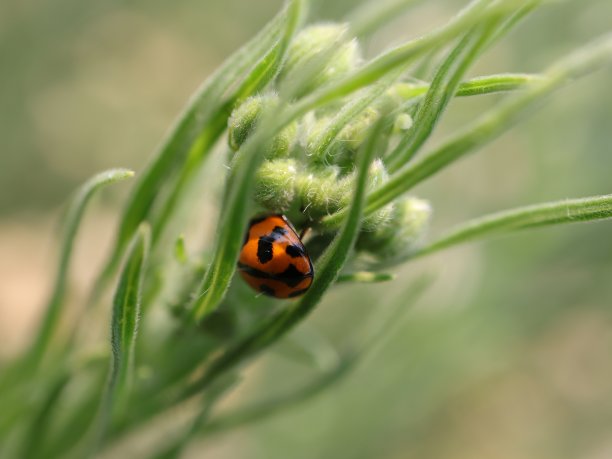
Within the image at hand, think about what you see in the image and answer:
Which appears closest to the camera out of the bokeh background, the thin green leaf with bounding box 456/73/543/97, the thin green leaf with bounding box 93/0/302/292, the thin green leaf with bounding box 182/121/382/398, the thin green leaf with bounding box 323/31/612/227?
the thin green leaf with bounding box 323/31/612/227

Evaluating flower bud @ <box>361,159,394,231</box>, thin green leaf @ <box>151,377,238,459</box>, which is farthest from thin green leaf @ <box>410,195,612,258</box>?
thin green leaf @ <box>151,377,238,459</box>

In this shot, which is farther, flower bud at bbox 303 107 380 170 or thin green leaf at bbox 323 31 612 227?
flower bud at bbox 303 107 380 170

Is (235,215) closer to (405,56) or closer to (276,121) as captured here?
(276,121)

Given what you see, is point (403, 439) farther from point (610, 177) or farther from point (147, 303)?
point (147, 303)

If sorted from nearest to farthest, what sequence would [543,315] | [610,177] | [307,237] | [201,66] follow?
[307,237] → [610,177] → [543,315] → [201,66]

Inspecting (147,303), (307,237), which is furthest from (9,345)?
(307,237)

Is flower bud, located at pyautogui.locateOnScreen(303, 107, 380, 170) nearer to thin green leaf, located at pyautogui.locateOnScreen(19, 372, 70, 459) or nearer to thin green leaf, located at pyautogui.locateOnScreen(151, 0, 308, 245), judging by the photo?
thin green leaf, located at pyautogui.locateOnScreen(151, 0, 308, 245)
